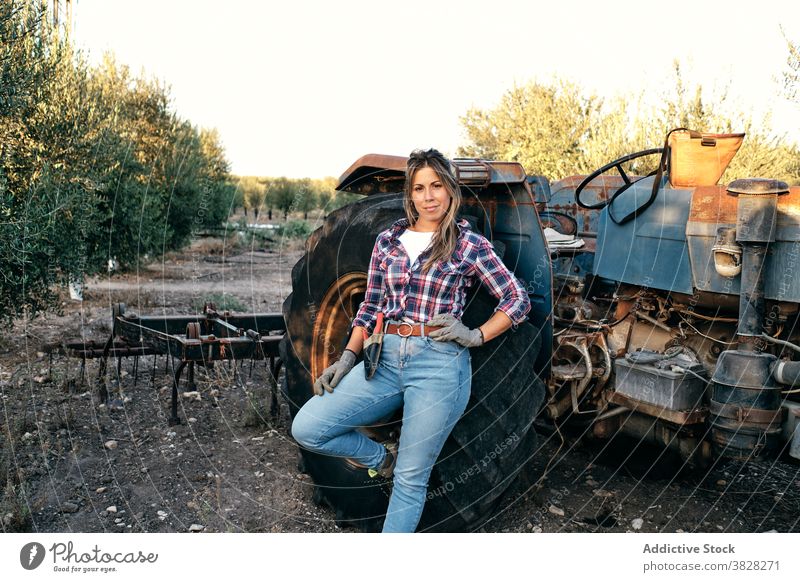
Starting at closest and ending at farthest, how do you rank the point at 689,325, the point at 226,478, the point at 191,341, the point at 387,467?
the point at 387,467
the point at 689,325
the point at 226,478
the point at 191,341

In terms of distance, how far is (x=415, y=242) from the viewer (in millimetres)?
3242

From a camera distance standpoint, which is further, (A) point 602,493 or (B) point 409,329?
(A) point 602,493

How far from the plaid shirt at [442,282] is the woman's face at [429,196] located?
13cm

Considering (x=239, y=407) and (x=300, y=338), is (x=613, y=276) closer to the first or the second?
(x=300, y=338)

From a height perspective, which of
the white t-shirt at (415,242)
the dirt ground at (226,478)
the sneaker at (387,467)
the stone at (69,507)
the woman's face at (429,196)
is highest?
the woman's face at (429,196)

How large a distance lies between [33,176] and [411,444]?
4.97 metres

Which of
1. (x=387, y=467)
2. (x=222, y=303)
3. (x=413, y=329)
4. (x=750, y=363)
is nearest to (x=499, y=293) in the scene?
(x=413, y=329)

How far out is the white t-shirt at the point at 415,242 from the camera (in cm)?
321

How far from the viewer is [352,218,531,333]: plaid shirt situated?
3.12 metres

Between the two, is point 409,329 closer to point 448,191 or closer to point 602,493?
point 448,191

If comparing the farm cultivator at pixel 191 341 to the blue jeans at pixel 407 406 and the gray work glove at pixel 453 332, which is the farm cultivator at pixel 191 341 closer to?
the blue jeans at pixel 407 406

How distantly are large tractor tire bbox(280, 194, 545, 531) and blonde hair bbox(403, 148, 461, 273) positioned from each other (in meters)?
0.28

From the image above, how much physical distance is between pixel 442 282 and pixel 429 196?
38 centimetres

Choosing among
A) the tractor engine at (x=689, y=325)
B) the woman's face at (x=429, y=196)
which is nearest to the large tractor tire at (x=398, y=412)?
the woman's face at (x=429, y=196)
